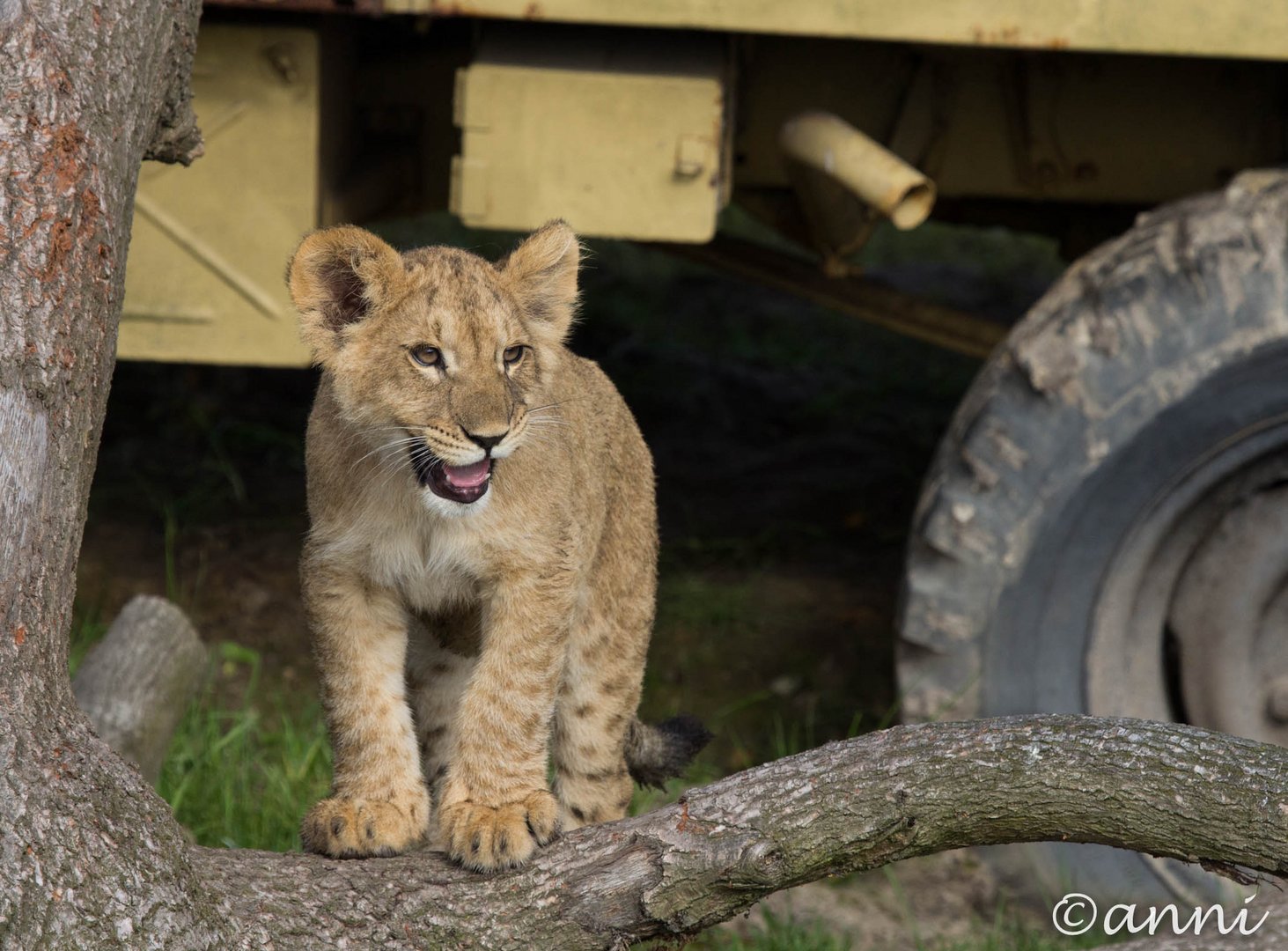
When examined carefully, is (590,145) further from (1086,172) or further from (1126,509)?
(1086,172)

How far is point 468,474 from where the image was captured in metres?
2.67

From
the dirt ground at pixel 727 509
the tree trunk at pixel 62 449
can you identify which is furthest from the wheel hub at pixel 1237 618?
the tree trunk at pixel 62 449

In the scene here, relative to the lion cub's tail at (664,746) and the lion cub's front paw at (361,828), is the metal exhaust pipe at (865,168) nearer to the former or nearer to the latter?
the lion cub's tail at (664,746)

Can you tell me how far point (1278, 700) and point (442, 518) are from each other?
258cm

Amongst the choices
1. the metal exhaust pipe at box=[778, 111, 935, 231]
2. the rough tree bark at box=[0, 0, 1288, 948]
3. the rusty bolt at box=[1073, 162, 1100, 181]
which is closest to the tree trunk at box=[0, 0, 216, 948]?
the rough tree bark at box=[0, 0, 1288, 948]

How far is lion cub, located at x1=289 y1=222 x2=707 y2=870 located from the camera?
8.83ft

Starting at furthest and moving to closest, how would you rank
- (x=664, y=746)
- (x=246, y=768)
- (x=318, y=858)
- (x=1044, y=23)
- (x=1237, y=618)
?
(x=246, y=768)
(x=1237, y=618)
(x=1044, y=23)
(x=664, y=746)
(x=318, y=858)

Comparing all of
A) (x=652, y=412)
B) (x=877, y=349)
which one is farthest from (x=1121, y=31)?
(x=877, y=349)

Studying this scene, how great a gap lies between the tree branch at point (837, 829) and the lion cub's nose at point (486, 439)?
686 millimetres

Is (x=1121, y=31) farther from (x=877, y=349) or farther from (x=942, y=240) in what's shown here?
(x=942, y=240)

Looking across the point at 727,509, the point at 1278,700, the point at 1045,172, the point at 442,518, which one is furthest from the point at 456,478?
the point at 727,509

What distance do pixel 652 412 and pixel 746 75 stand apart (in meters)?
3.29

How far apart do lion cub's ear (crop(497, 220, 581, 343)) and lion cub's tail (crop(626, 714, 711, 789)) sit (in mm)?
996

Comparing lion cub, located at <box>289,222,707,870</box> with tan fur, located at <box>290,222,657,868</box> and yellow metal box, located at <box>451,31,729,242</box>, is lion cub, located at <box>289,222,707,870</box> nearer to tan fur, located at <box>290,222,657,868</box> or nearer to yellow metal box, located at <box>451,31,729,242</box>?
tan fur, located at <box>290,222,657,868</box>
